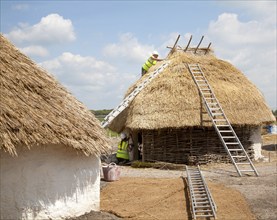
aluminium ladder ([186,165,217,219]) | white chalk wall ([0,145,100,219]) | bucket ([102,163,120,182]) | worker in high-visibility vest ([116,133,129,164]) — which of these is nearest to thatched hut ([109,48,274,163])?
worker in high-visibility vest ([116,133,129,164])

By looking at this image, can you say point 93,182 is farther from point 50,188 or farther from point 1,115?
point 1,115

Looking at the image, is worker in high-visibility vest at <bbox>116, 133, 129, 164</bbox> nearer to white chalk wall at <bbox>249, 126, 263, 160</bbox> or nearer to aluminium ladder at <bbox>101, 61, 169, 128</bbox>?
aluminium ladder at <bbox>101, 61, 169, 128</bbox>

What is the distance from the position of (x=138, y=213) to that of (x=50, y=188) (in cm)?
226

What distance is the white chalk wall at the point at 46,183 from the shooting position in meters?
7.11

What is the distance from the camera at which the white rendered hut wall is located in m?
15.9

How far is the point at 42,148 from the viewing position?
747 cm

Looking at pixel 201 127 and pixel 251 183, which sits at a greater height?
pixel 201 127

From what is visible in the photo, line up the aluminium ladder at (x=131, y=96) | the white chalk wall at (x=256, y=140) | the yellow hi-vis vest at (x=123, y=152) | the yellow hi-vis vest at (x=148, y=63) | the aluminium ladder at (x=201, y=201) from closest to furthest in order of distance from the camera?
the aluminium ladder at (x=201, y=201) < the aluminium ladder at (x=131, y=96) < the white chalk wall at (x=256, y=140) < the yellow hi-vis vest at (x=123, y=152) < the yellow hi-vis vest at (x=148, y=63)

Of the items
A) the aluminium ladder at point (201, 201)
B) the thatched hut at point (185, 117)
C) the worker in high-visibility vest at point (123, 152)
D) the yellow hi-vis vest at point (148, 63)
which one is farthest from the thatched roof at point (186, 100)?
the aluminium ladder at point (201, 201)

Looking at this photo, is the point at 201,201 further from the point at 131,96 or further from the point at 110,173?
the point at 131,96

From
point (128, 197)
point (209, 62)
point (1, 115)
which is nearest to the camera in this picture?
point (1, 115)

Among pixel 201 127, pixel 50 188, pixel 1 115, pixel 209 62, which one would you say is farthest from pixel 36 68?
pixel 209 62

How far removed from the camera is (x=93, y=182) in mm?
8672

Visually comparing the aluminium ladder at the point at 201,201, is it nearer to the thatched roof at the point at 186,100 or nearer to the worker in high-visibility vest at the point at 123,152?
the thatched roof at the point at 186,100
